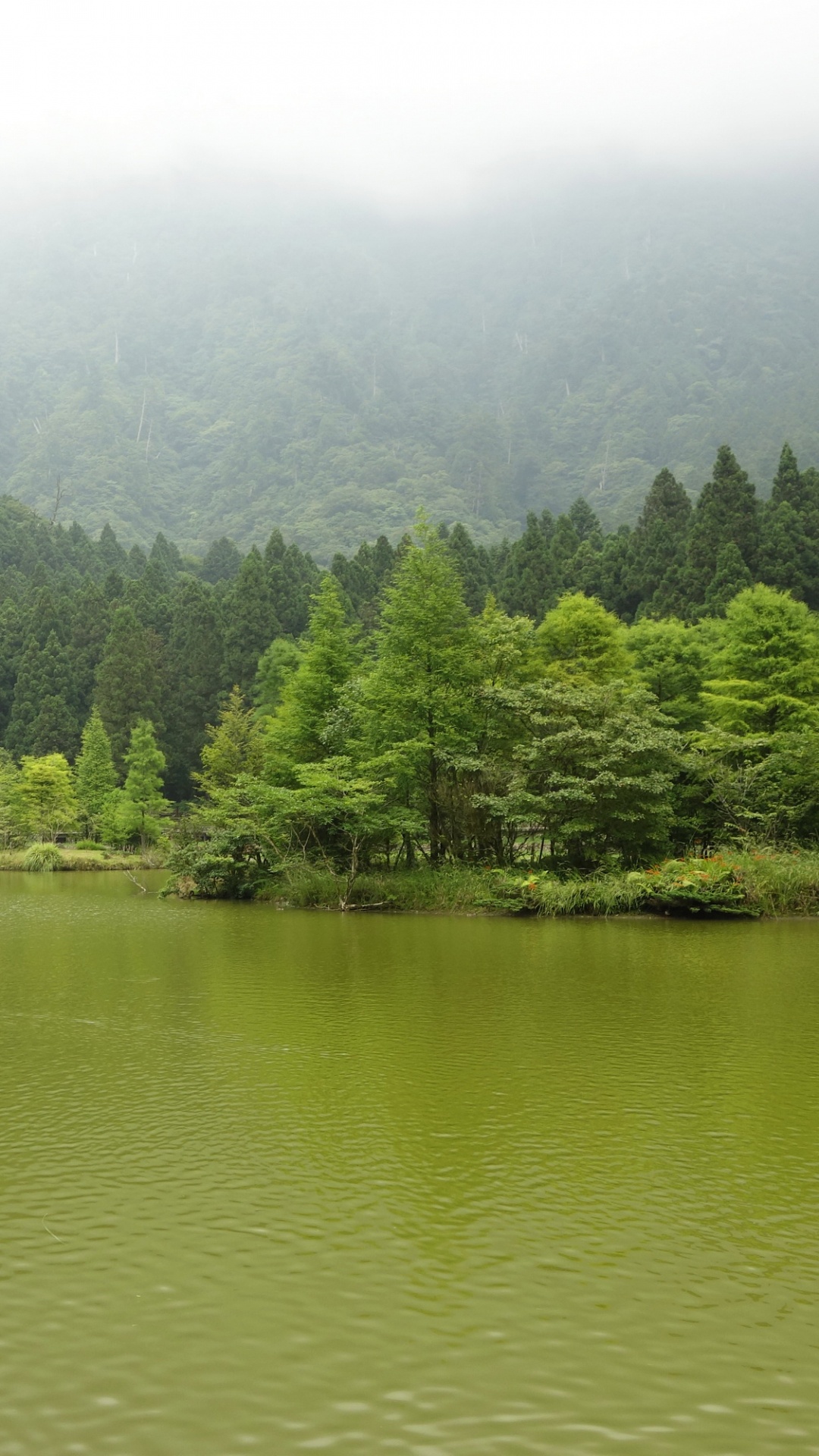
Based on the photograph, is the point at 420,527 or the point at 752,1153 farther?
the point at 420,527

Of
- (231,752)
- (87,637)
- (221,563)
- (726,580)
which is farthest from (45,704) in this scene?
(221,563)

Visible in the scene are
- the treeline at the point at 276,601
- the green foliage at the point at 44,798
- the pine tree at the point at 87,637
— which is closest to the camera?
the green foliage at the point at 44,798

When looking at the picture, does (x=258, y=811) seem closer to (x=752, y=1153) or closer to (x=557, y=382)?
(x=752, y=1153)

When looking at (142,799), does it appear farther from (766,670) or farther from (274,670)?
(766,670)

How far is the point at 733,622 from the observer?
27.3m

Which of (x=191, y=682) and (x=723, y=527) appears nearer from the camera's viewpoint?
(x=723, y=527)

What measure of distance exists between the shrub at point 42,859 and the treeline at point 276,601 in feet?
38.9

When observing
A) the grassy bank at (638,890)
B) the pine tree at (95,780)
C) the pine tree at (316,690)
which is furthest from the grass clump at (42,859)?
the grassy bank at (638,890)

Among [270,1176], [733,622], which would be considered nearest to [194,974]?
[270,1176]

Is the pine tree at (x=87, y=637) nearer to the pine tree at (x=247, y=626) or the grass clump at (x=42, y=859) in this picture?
the pine tree at (x=247, y=626)

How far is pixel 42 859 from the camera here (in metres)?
40.8

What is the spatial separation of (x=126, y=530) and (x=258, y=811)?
395 ft

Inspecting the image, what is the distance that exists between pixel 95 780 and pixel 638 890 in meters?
35.9

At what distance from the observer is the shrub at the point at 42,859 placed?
4066 centimetres
